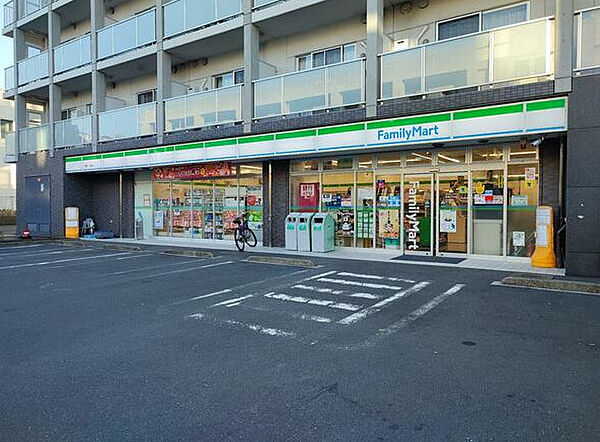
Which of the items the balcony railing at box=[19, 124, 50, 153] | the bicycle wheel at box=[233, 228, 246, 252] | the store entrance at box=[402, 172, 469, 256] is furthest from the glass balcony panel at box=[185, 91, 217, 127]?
the balcony railing at box=[19, 124, 50, 153]

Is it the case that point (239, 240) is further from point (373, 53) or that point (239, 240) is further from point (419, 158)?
point (373, 53)

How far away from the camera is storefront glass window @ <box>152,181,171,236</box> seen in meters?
19.0

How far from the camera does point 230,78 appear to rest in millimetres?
16969

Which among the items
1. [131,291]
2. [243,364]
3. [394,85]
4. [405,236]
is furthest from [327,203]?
[243,364]

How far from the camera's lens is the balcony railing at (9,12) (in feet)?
75.0

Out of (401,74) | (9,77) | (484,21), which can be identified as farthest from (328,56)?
(9,77)

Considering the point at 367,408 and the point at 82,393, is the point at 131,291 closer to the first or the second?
the point at 82,393

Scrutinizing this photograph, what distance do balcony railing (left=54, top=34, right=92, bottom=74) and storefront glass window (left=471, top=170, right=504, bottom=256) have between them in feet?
55.0

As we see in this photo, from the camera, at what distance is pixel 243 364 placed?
455cm

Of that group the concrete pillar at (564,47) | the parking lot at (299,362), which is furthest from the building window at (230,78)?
the concrete pillar at (564,47)

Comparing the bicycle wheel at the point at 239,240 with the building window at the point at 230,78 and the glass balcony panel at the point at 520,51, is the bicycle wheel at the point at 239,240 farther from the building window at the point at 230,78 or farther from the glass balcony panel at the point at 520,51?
the glass balcony panel at the point at 520,51

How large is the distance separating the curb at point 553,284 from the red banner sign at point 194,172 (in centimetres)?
1051

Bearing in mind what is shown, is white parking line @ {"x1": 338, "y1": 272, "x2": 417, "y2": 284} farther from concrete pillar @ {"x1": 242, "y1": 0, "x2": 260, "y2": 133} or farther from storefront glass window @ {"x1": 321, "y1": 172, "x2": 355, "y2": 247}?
concrete pillar @ {"x1": 242, "y1": 0, "x2": 260, "y2": 133}

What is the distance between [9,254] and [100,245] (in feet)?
9.53
